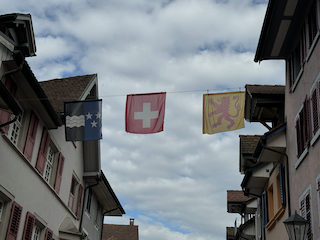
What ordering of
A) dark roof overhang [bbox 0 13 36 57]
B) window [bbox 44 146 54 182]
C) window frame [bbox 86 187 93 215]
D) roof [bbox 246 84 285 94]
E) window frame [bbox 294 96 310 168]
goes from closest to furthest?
window frame [bbox 294 96 310 168]
dark roof overhang [bbox 0 13 36 57]
roof [bbox 246 84 285 94]
window [bbox 44 146 54 182]
window frame [bbox 86 187 93 215]

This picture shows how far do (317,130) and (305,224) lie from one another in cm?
304

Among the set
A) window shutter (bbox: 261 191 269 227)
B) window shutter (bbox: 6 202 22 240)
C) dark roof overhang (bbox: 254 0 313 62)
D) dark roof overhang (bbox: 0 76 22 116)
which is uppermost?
dark roof overhang (bbox: 254 0 313 62)

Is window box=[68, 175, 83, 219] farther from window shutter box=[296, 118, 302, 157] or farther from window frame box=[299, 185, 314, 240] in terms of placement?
window frame box=[299, 185, 314, 240]

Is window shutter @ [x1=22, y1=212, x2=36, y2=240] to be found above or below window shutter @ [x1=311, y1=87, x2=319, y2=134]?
below

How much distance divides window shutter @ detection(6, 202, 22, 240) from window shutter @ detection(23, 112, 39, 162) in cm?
179

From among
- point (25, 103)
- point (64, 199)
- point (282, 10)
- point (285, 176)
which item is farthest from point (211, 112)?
point (64, 199)

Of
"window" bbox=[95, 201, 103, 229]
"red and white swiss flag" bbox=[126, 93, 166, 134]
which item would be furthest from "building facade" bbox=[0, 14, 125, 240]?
"red and white swiss flag" bbox=[126, 93, 166, 134]

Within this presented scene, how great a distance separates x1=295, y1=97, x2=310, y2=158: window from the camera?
1246cm

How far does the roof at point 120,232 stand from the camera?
5381 cm

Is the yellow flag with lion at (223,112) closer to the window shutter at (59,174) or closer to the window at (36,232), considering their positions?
the window shutter at (59,174)

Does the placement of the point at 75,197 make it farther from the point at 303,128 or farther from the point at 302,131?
the point at 303,128

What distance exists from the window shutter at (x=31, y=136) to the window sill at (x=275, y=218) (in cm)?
866

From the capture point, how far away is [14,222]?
1412 centimetres

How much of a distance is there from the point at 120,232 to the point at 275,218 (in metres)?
41.2
